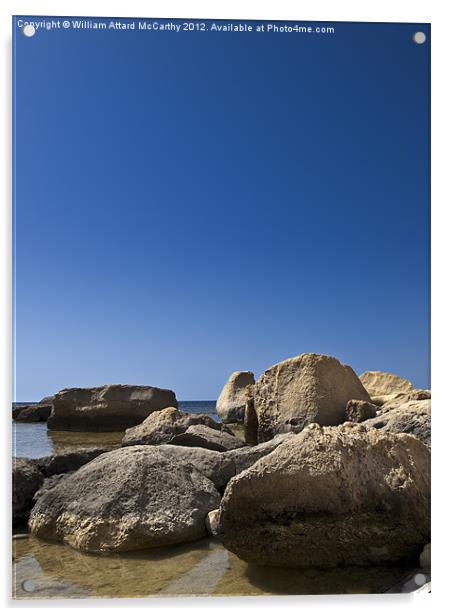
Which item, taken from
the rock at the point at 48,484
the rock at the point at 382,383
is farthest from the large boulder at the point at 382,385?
the rock at the point at 48,484

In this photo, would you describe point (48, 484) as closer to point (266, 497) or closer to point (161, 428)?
point (266, 497)

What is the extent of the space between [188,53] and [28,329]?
208 centimetres

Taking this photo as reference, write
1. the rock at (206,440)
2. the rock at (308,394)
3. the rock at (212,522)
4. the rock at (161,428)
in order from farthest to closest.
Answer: the rock at (161,428) < the rock at (308,394) < the rock at (206,440) < the rock at (212,522)

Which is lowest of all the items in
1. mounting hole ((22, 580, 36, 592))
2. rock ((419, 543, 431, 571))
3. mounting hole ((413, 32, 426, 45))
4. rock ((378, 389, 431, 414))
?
mounting hole ((22, 580, 36, 592))

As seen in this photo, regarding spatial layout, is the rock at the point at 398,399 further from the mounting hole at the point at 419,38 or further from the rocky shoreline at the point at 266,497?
the mounting hole at the point at 419,38

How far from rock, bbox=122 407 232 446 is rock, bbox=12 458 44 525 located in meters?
2.38

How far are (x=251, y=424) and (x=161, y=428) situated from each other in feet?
3.89

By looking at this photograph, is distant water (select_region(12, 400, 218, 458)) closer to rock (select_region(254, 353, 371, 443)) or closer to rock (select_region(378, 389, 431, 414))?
rock (select_region(254, 353, 371, 443))

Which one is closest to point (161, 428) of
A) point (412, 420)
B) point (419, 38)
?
point (412, 420)

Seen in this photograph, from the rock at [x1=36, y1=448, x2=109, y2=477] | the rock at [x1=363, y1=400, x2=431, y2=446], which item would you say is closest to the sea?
the rock at [x1=36, y1=448, x2=109, y2=477]

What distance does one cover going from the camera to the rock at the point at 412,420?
15.1 feet

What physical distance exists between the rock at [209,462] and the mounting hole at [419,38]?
360cm

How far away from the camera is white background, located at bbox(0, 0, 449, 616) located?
3.18m
